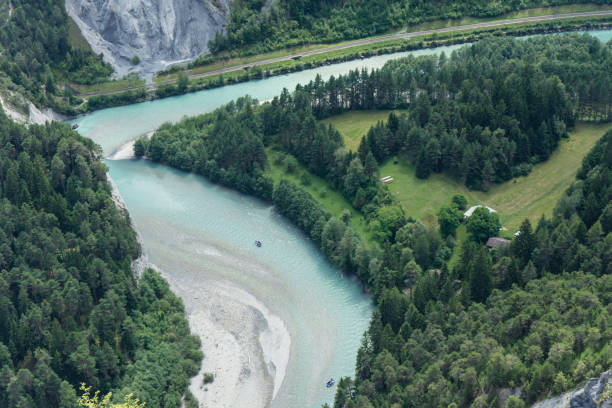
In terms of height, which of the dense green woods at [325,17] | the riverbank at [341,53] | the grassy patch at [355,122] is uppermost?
the dense green woods at [325,17]

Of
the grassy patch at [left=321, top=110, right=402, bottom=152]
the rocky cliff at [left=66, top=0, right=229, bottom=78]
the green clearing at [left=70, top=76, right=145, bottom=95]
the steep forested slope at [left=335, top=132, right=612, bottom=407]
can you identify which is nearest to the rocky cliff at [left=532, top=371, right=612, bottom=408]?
the steep forested slope at [left=335, top=132, right=612, bottom=407]

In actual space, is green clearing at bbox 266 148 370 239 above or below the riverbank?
below

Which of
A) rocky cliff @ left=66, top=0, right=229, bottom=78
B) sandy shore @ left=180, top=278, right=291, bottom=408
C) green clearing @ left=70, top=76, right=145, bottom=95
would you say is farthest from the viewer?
rocky cliff @ left=66, top=0, right=229, bottom=78

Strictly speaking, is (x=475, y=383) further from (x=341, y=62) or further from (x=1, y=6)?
(x=1, y=6)

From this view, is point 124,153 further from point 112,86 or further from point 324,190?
point 324,190

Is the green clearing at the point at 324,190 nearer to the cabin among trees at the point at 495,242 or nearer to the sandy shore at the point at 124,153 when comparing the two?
the cabin among trees at the point at 495,242

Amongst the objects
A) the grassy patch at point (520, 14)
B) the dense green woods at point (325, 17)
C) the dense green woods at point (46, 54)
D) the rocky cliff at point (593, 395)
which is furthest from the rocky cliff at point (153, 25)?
the rocky cliff at point (593, 395)

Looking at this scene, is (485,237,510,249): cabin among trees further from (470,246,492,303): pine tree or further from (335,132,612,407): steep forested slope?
(470,246,492,303): pine tree
